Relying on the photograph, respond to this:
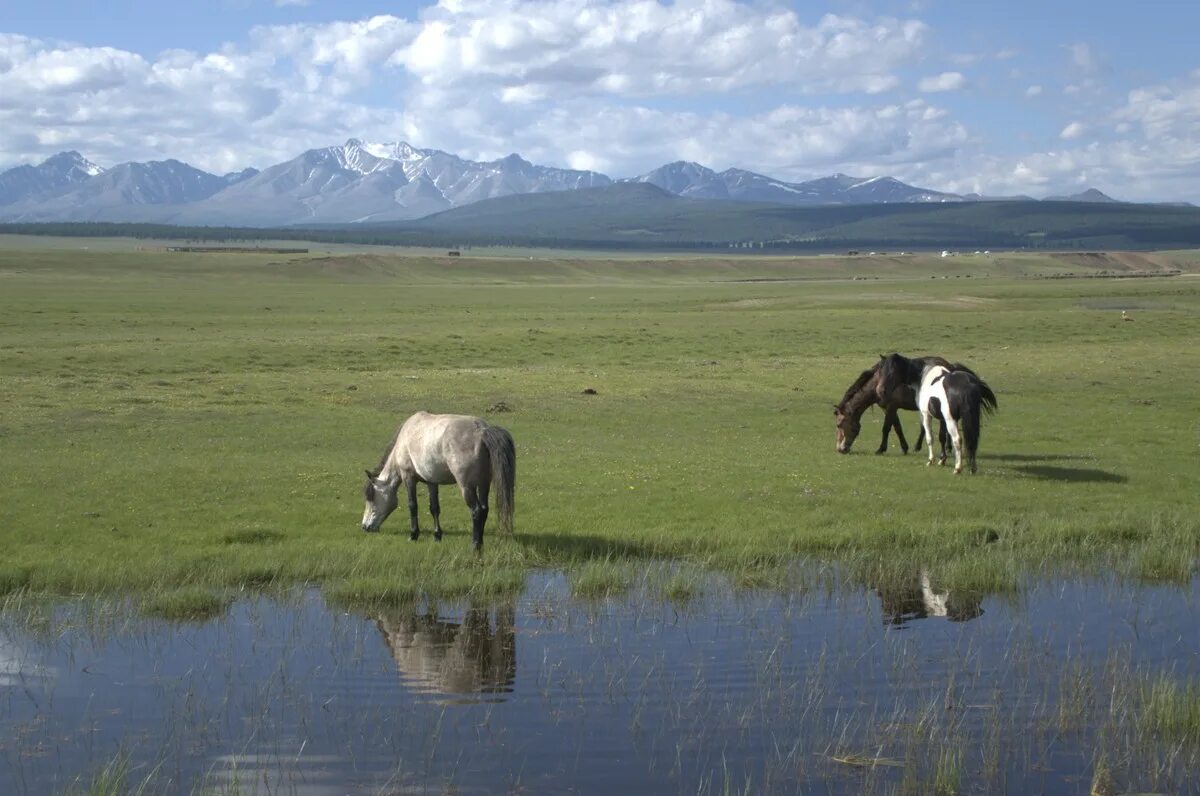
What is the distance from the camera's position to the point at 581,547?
14664mm

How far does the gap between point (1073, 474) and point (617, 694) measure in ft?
39.0

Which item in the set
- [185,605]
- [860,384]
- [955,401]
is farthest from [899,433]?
[185,605]

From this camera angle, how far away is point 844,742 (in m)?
9.02

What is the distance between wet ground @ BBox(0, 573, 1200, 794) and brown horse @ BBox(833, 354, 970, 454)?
8384 millimetres

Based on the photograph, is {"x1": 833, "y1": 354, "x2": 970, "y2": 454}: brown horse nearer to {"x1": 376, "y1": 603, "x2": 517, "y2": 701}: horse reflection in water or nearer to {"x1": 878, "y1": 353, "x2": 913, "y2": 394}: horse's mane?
{"x1": 878, "y1": 353, "x2": 913, "y2": 394}: horse's mane

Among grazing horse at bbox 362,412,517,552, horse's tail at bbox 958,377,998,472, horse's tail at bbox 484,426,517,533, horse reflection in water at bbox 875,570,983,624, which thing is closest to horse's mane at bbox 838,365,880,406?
horse's tail at bbox 958,377,998,472

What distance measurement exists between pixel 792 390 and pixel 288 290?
6332 cm

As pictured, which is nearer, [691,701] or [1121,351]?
[691,701]

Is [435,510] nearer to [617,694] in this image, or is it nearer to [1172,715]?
[617,694]

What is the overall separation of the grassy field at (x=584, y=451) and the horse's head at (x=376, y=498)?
311 millimetres

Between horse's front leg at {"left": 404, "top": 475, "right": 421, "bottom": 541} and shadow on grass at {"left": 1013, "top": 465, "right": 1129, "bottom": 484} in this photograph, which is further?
shadow on grass at {"left": 1013, "top": 465, "right": 1129, "bottom": 484}

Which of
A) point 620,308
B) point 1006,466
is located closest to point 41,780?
point 1006,466

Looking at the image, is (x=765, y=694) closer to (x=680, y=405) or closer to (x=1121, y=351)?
(x=680, y=405)

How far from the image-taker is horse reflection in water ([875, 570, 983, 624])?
12406mm
